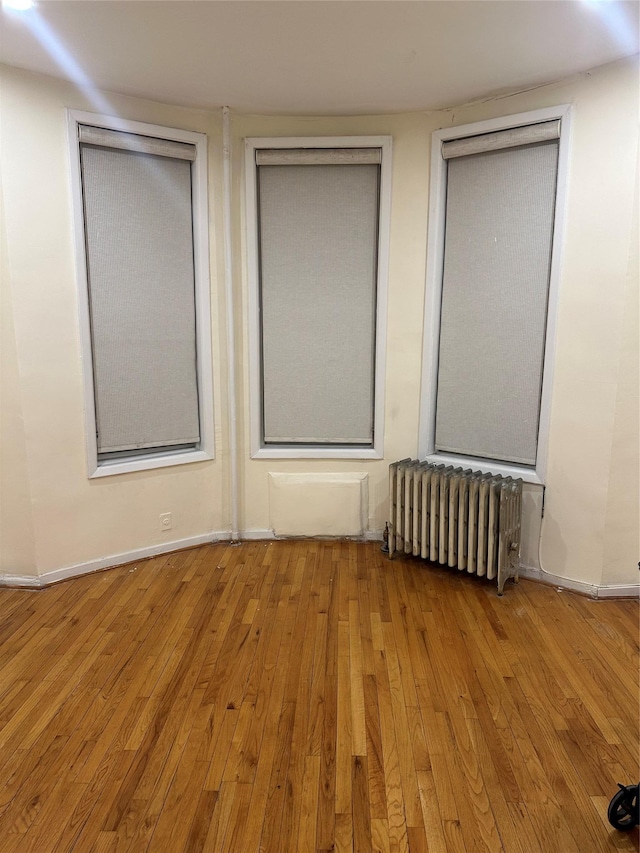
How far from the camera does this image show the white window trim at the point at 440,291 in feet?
10.5

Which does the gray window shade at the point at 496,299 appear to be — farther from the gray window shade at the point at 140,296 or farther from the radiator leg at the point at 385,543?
the gray window shade at the point at 140,296

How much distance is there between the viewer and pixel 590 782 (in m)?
2.00

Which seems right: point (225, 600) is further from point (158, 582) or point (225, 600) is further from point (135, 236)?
point (135, 236)

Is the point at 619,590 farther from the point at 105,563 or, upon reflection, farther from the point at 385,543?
the point at 105,563

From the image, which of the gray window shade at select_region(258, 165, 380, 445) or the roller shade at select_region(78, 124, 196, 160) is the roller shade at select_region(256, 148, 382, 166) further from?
the roller shade at select_region(78, 124, 196, 160)

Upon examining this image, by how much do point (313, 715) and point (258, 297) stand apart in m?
2.67

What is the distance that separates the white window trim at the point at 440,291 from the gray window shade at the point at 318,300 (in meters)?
0.38

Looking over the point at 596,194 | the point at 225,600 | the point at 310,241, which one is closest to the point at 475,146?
the point at 596,194

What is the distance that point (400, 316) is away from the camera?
3.89 metres

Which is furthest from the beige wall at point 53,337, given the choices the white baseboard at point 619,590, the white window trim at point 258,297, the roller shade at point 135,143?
the white baseboard at point 619,590

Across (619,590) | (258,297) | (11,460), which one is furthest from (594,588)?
(11,460)

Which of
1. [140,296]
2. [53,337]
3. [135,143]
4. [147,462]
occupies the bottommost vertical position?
[147,462]

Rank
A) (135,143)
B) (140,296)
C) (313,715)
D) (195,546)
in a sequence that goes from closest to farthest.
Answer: (313,715)
(135,143)
(140,296)
(195,546)

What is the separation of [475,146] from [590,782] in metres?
3.33
